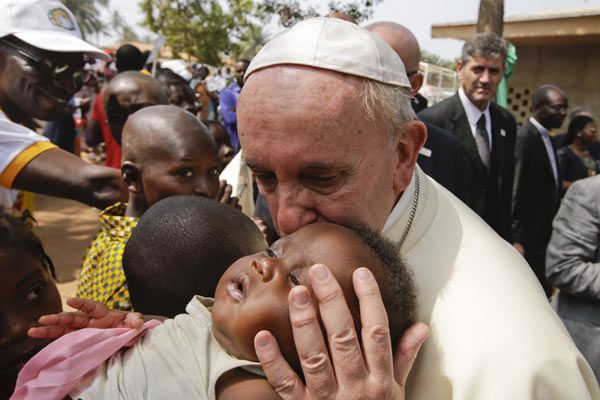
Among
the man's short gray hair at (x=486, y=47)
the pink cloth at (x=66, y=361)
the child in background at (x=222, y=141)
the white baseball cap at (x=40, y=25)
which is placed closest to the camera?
→ the pink cloth at (x=66, y=361)

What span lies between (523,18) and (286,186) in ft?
34.6

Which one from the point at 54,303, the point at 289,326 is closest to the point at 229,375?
the point at 289,326

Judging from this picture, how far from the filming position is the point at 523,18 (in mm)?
10742

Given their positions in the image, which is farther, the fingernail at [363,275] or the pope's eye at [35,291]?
the pope's eye at [35,291]

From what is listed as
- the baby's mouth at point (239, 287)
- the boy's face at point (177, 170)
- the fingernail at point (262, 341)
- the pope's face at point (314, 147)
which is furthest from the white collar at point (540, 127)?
the fingernail at point (262, 341)

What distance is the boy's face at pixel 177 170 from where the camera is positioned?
2.73m

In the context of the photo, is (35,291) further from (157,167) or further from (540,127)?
(540,127)

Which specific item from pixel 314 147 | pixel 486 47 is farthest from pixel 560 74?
pixel 314 147

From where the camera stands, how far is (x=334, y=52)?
1.69 metres

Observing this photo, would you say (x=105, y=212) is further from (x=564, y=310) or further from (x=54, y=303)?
(x=564, y=310)

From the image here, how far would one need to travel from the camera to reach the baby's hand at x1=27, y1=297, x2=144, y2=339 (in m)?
1.64

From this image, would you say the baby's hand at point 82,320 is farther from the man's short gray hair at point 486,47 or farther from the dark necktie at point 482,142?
the man's short gray hair at point 486,47

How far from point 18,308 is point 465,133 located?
14.0 feet

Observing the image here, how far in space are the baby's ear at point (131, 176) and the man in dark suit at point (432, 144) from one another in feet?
7.03
